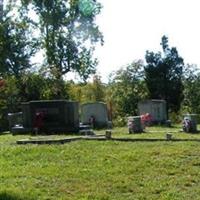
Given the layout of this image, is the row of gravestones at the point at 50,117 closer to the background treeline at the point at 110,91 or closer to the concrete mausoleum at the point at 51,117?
the concrete mausoleum at the point at 51,117

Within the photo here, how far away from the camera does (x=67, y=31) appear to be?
47.9 metres

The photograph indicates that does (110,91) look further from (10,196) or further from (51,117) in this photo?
(10,196)

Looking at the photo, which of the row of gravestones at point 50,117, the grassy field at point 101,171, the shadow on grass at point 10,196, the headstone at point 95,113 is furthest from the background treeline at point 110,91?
the shadow on grass at point 10,196

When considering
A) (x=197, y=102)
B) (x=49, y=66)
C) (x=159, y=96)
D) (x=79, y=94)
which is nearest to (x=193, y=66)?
(x=197, y=102)

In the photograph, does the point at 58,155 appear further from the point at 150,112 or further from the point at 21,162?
the point at 150,112

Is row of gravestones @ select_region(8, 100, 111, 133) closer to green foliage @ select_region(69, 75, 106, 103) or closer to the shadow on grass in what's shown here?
the shadow on grass

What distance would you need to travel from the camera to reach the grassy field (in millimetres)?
10625

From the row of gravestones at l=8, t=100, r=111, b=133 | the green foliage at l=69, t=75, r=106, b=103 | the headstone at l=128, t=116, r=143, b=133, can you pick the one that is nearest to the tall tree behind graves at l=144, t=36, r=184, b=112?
the green foliage at l=69, t=75, r=106, b=103

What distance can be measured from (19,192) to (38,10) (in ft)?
125

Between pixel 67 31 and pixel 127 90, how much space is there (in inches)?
663

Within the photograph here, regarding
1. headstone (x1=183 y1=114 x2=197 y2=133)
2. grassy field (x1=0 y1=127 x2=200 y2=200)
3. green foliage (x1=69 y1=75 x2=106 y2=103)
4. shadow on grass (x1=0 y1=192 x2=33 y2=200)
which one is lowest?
shadow on grass (x1=0 y1=192 x2=33 y2=200)

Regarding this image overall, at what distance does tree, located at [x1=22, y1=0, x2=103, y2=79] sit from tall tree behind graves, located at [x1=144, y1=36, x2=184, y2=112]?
5.62m

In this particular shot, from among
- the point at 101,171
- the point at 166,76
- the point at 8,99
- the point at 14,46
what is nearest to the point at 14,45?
the point at 14,46

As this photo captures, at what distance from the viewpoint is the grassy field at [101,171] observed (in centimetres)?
1062
